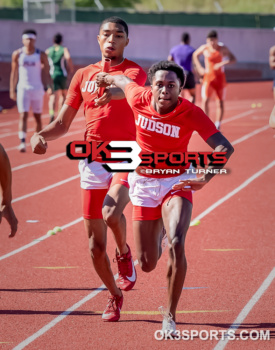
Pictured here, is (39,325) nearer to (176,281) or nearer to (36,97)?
(176,281)

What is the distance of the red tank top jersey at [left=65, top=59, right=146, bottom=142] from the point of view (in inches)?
250

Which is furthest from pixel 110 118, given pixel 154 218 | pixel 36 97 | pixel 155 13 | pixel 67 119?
pixel 155 13

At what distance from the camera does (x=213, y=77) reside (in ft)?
58.9

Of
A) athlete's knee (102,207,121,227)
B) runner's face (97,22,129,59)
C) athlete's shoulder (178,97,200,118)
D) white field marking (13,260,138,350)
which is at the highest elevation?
runner's face (97,22,129,59)

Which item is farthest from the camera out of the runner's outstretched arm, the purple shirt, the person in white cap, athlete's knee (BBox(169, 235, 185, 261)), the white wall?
the white wall

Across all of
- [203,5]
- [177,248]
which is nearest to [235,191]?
[177,248]

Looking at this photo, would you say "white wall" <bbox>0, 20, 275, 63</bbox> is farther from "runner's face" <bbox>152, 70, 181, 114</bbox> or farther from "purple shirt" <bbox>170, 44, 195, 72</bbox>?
"runner's face" <bbox>152, 70, 181, 114</bbox>

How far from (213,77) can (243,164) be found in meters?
3.84

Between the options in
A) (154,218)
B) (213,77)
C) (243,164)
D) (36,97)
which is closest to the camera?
(154,218)

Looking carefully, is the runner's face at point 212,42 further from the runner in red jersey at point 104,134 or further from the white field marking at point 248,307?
the runner in red jersey at point 104,134

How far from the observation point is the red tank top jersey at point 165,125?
5766mm

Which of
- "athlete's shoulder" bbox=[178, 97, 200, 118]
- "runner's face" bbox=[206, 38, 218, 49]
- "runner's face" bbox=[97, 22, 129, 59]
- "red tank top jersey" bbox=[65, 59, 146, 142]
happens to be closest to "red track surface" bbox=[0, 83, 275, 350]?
"red tank top jersey" bbox=[65, 59, 146, 142]
